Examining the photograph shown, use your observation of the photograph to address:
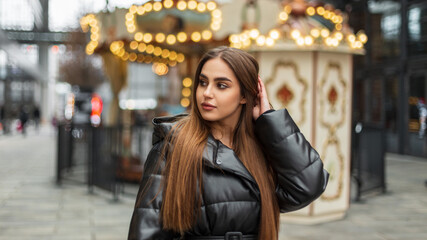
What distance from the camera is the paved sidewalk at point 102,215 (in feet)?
19.1

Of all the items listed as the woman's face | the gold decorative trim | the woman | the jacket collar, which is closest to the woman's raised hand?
the woman

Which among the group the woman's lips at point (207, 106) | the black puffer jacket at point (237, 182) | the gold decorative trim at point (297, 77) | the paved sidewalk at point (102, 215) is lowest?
the paved sidewalk at point (102, 215)

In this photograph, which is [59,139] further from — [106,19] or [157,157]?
[157,157]

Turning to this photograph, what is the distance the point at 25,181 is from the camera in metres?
9.88

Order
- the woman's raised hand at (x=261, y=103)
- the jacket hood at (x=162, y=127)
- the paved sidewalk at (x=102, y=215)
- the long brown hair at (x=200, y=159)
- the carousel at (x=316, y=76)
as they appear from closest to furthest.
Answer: the long brown hair at (x=200, y=159), the jacket hood at (x=162, y=127), the woman's raised hand at (x=261, y=103), the paved sidewalk at (x=102, y=215), the carousel at (x=316, y=76)

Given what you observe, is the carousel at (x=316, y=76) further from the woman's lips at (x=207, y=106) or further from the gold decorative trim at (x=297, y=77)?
the woman's lips at (x=207, y=106)

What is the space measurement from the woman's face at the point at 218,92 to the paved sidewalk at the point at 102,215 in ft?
13.4

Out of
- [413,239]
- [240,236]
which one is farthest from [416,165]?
[240,236]

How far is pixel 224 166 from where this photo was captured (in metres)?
1.90

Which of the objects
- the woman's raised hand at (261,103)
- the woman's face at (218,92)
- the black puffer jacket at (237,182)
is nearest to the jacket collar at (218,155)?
the black puffer jacket at (237,182)

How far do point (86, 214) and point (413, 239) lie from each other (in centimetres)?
445

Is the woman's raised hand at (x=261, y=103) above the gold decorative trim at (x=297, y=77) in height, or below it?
below

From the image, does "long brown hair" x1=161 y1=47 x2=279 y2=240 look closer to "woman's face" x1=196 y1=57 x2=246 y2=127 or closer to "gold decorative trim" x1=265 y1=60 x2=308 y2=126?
"woman's face" x1=196 y1=57 x2=246 y2=127

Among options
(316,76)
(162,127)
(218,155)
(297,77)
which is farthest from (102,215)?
(218,155)
